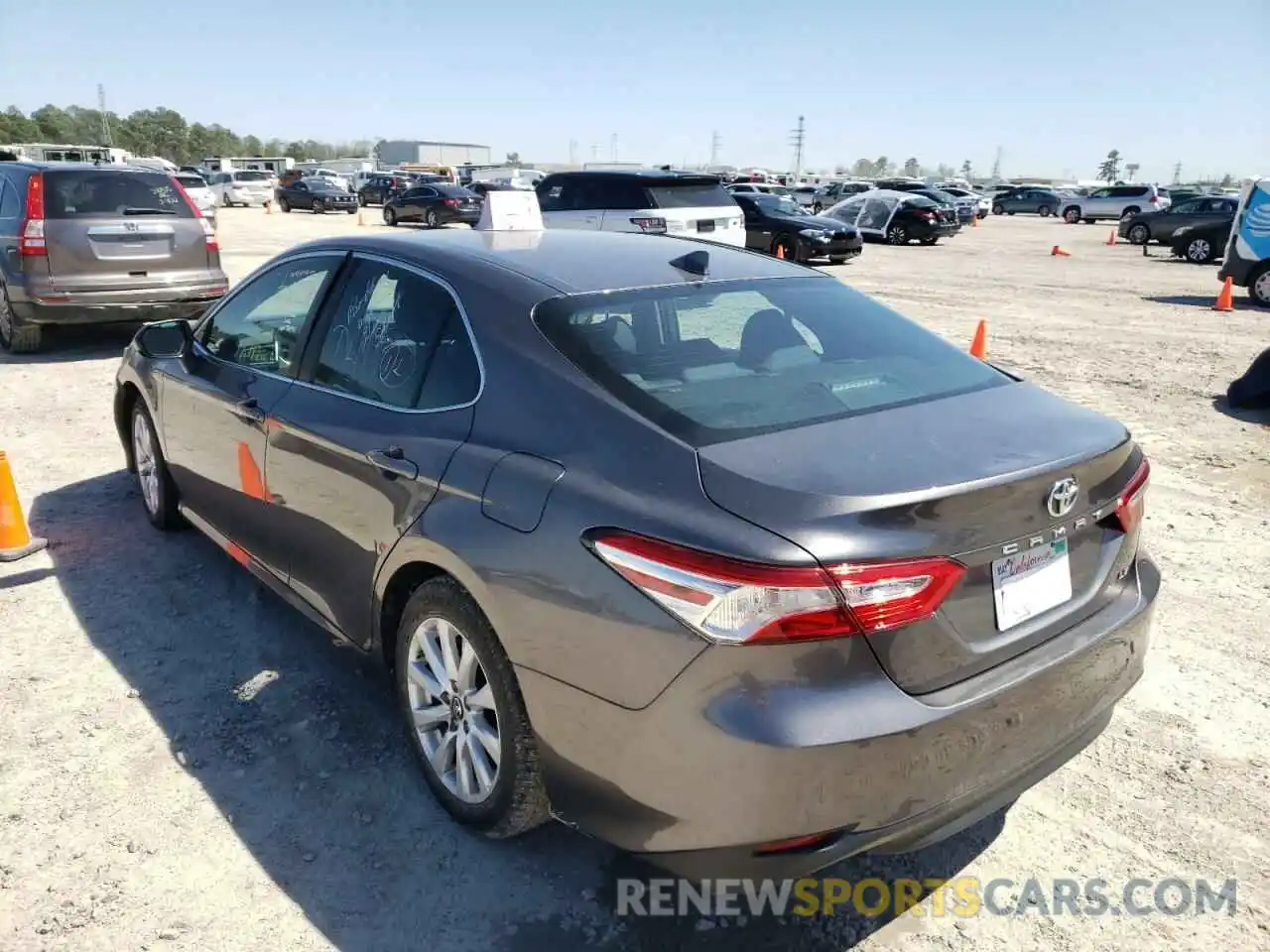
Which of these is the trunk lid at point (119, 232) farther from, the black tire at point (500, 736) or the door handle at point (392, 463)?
the black tire at point (500, 736)

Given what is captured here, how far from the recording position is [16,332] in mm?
9133

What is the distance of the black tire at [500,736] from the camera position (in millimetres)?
2523

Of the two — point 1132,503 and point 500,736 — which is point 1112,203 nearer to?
point 1132,503

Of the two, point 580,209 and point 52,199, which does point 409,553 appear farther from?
point 580,209

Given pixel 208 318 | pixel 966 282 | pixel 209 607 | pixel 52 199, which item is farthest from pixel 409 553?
pixel 966 282

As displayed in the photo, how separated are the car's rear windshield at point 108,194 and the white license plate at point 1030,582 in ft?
30.6

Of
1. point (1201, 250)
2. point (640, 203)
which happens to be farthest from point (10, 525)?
point (1201, 250)

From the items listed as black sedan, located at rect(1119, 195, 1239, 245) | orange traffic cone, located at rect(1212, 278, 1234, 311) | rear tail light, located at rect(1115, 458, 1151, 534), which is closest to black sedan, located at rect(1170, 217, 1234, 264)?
black sedan, located at rect(1119, 195, 1239, 245)

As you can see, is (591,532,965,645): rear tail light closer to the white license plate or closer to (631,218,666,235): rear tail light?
the white license plate

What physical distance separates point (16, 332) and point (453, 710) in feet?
28.0

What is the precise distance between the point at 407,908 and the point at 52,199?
8.71m

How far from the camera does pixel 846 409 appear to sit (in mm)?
2605

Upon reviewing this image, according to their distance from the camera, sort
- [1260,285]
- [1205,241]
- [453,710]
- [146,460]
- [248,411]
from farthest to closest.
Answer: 1. [1205,241]
2. [1260,285]
3. [146,460]
4. [248,411]
5. [453,710]

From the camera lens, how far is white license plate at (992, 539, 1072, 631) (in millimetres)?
2248
